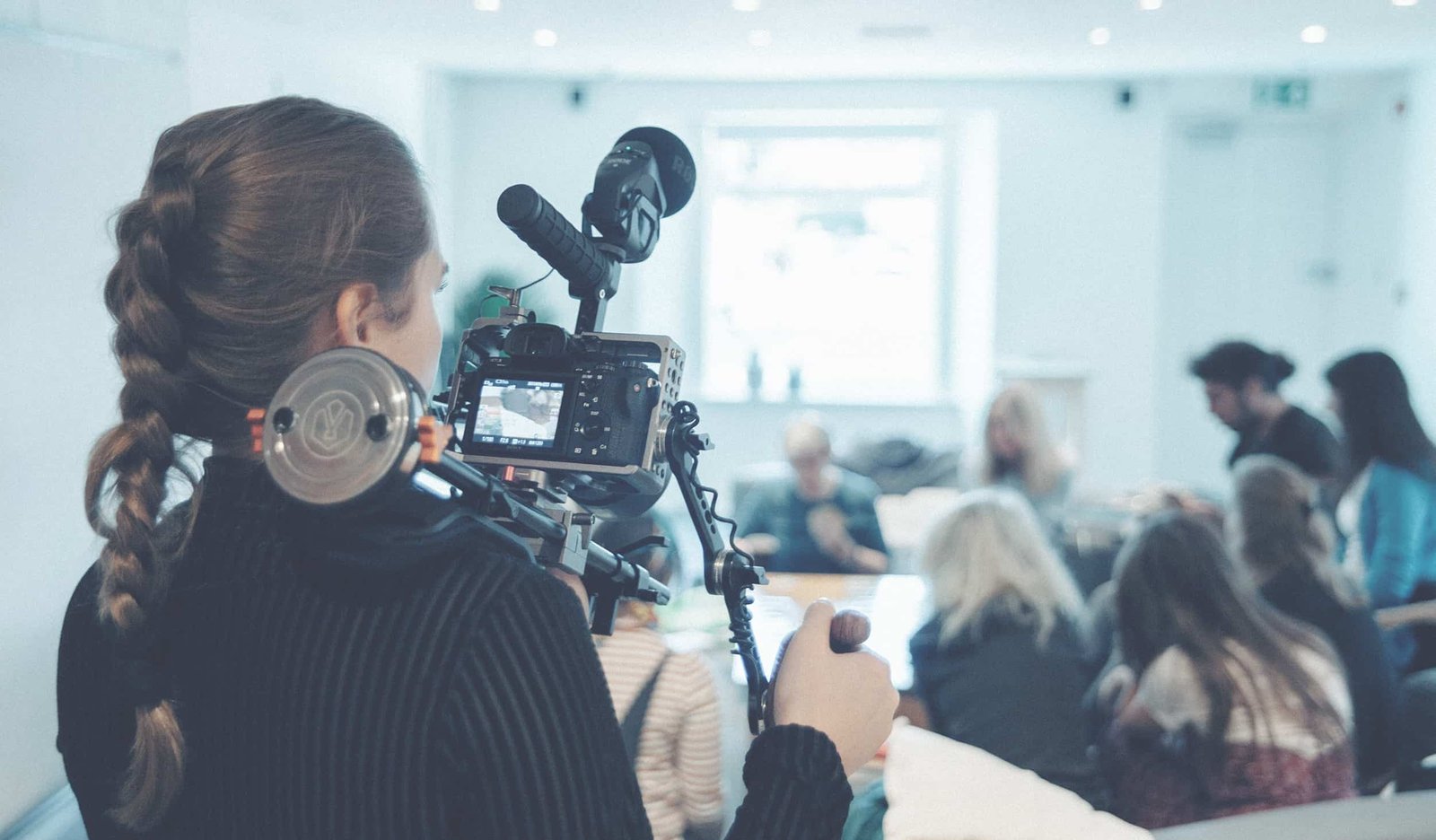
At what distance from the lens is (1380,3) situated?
4.68 metres

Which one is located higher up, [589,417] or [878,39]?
[878,39]

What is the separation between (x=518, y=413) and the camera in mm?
795

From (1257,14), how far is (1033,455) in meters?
2.57

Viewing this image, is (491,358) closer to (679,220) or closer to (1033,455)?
(1033,455)

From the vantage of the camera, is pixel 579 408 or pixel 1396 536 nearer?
pixel 579 408

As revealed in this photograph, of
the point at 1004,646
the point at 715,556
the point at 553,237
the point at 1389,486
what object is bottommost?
the point at 1004,646

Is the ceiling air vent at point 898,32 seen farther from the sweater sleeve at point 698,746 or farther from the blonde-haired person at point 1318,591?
the sweater sleeve at point 698,746

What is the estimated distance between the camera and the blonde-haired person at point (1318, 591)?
2.47 m

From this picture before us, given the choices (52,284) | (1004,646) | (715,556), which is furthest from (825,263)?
(715,556)

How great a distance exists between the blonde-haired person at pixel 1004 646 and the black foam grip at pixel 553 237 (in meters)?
1.63

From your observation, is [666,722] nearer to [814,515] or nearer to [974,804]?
[974,804]

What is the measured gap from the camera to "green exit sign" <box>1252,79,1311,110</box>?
6305 millimetres

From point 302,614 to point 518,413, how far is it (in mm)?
230

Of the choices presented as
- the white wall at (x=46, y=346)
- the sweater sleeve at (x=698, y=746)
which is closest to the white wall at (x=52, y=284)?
the white wall at (x=46, y=346)
